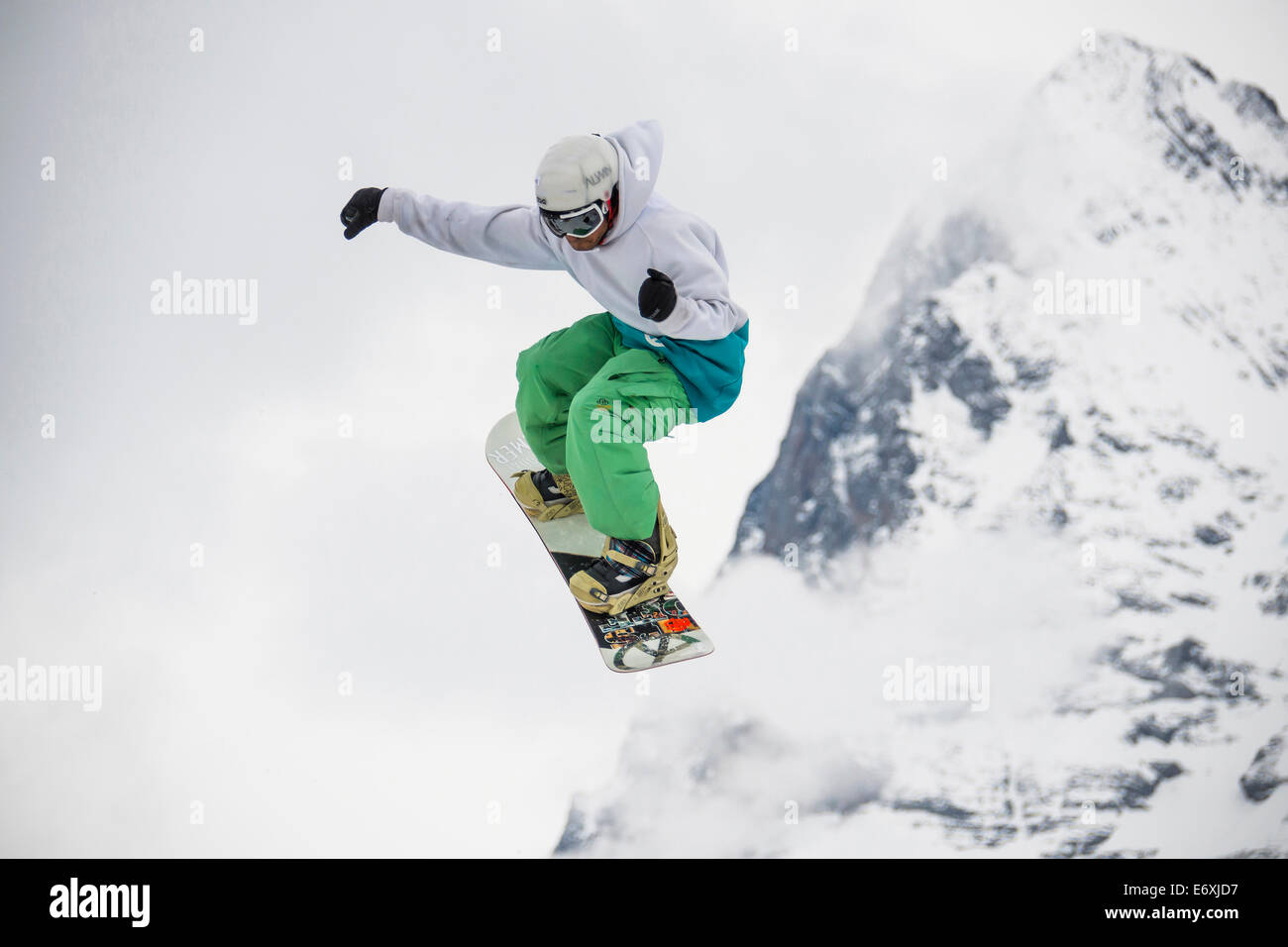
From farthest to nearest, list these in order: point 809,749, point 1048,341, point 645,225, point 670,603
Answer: point 1048,341
point 809,749
point 670,603
point 645,225

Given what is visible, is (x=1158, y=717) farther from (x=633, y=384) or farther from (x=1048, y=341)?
(x=633, y=384)

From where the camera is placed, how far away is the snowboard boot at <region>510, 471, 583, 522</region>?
3.86 m

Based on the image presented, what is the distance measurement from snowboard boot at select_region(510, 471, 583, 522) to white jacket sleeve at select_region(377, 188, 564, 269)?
80 centimetres

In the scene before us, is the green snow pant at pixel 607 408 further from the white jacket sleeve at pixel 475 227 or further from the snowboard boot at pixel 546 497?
the snowboard boot at pixel 546 497

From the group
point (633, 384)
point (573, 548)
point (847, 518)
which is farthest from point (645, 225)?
point (847, 518)

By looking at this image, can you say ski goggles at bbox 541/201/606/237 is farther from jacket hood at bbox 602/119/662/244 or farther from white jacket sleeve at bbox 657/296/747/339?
white jacket sleeve at bbox 657/296/747/339

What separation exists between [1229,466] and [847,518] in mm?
2168

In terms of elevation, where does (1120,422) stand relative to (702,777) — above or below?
above

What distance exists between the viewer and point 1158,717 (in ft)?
19.6

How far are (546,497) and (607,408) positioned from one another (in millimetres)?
803

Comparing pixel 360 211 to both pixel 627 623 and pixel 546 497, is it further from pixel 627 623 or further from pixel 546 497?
pixel 627 623

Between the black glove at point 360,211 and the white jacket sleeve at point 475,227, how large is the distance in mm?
22

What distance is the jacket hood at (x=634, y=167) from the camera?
3.03 meters

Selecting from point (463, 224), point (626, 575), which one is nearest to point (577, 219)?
point (463, 224)
